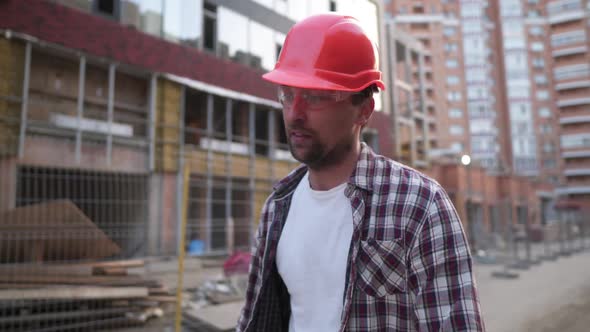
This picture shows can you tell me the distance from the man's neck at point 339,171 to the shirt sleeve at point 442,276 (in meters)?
0.37

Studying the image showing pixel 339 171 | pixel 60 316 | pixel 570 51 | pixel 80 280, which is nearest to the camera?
pixel 339 171

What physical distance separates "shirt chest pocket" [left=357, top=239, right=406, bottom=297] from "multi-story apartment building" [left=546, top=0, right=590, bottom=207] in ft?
227

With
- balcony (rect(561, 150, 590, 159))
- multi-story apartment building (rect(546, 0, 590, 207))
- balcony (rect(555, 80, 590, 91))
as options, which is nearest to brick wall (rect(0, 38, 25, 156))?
multi-story apartment building (rect(546, 0, 590, 207))

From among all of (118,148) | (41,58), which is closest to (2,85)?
(41,58)

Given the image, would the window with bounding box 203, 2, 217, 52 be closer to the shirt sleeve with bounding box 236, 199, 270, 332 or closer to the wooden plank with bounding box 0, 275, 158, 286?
the wooden plank with bounding box 0, 275, 158, 286

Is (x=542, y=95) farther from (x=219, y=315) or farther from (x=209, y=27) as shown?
(x=219, y=315)

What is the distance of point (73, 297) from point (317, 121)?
4999 mm

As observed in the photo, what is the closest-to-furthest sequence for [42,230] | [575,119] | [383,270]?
1. [383,270]
2. [42,230]
3. [575,119]

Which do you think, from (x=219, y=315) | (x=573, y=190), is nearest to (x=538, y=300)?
(x=219, y=315)

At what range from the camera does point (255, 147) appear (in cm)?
1619

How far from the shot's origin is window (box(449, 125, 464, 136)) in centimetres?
6009

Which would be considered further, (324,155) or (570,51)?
(570,51)

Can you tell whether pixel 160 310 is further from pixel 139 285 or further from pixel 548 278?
pixel 548 278

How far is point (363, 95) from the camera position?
131cm
